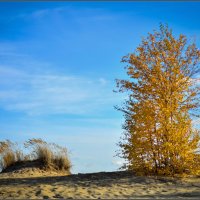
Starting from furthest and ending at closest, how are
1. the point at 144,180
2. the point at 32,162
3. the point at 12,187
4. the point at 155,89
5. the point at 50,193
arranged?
the point at 32,162 < the point at 155,89 < the point at 144,180 < the point at 12,187 < the point at 50,193

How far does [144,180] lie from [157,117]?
99.1 inches

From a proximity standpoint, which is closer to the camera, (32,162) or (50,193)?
(50,193)

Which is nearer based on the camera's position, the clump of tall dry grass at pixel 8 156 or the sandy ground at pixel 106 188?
the sandy ground at pixel 106 188

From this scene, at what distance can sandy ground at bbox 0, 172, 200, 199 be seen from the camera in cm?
1073

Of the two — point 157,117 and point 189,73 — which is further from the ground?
point 189,73

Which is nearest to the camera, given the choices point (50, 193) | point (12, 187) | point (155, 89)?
point (50, 193)

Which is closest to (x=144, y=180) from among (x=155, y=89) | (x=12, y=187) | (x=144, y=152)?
(x=144, y=152)

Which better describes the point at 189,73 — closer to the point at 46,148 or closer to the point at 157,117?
the point at 157,117

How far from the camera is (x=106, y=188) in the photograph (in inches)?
471

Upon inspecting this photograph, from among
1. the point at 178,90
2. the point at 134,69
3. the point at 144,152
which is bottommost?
the point at 144,152

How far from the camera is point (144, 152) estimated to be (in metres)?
13.9

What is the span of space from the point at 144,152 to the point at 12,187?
205 inches

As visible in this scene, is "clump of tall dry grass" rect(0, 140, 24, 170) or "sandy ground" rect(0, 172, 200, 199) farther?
"clump of tall dry grass" rect(0, 140, 24, 170)

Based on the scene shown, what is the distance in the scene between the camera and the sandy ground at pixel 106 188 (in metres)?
10.7
